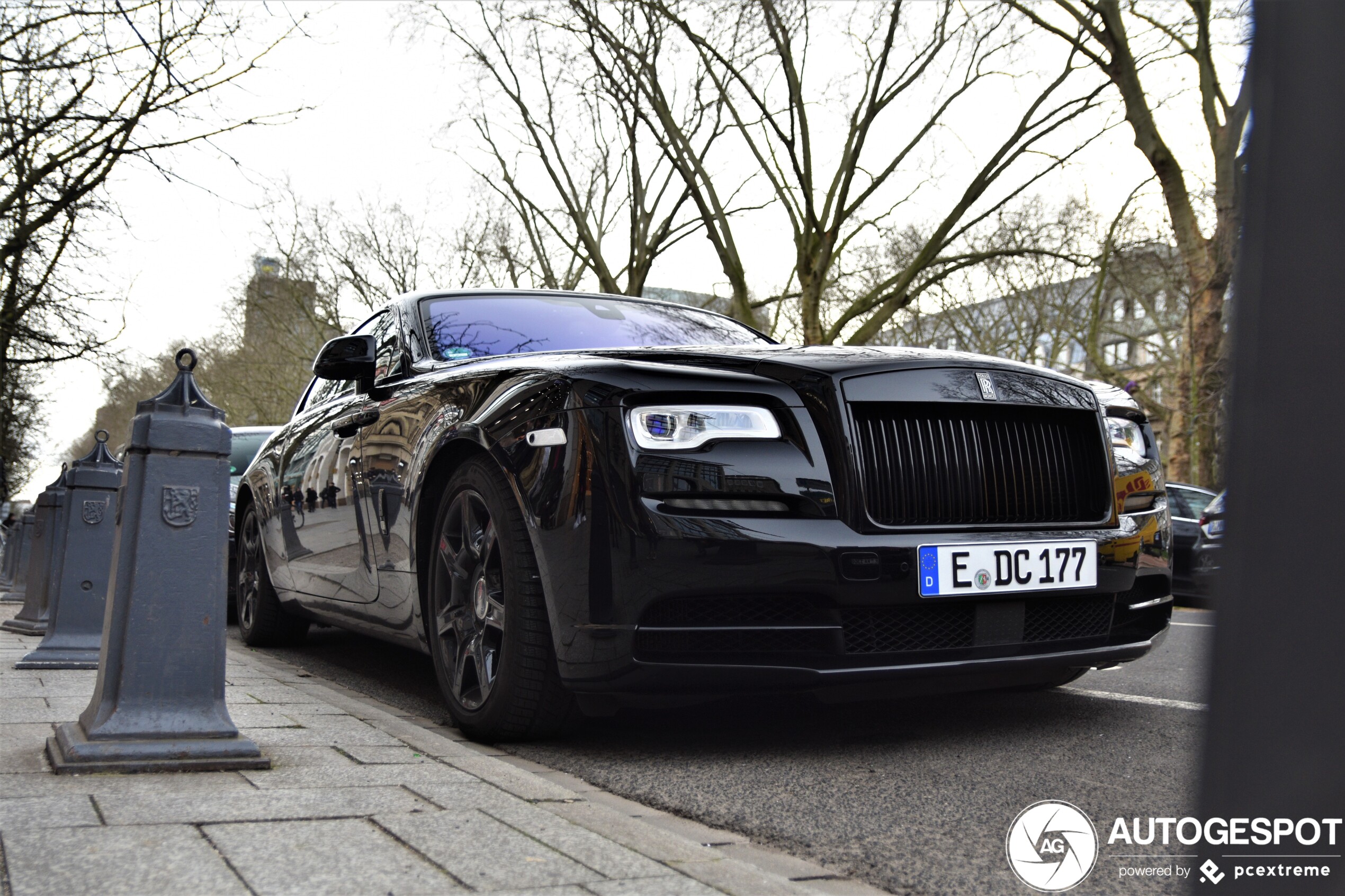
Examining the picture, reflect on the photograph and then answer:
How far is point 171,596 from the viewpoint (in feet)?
10.2

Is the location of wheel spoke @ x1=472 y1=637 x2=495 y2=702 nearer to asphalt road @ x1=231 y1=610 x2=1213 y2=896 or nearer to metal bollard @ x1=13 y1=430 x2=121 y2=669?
asphalt road @ x1=231 y1=610 x2=1213 y2=896

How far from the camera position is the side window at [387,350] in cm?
475

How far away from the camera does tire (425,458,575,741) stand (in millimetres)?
3318

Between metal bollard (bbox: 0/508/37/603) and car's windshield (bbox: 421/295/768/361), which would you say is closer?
car's windshield (bbox: 421/295/768/361)

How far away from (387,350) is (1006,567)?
280 cm

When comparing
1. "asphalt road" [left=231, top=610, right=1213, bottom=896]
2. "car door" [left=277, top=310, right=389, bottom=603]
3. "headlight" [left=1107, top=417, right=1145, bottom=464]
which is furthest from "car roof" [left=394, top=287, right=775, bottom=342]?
"asphalt road" [left=231, top=610, right=1213, bottom=896]

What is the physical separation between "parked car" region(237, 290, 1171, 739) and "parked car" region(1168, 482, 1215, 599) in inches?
330

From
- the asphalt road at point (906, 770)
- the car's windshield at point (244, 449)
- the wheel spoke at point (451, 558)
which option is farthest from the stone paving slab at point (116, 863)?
the car's windshield at point (244, 449)

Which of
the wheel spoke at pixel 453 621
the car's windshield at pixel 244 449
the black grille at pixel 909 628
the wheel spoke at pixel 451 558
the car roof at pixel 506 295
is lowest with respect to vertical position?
the wheel spoke at pixel 453 621

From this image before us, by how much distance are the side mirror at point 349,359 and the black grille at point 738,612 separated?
76.3 inches

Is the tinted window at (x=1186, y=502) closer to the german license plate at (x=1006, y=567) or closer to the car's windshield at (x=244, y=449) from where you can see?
the car's windshield at (x=244, y=449)

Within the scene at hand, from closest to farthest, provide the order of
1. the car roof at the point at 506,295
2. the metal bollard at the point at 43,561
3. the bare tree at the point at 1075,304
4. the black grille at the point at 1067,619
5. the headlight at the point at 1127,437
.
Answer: the black grille at the point at 1067,619 → the headlight at the point at 1127,437 → the car roof at the point at 506,295 → the metal bollard at the point at 43,561 → the bare tree at the point at 1075,304

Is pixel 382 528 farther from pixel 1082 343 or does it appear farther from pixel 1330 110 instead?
pixel 1082 343

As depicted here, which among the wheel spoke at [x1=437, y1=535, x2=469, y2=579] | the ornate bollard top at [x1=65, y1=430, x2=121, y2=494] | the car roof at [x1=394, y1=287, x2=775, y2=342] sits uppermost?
the car roof at [x1=394, y1=287, x2=775, y2=342]
